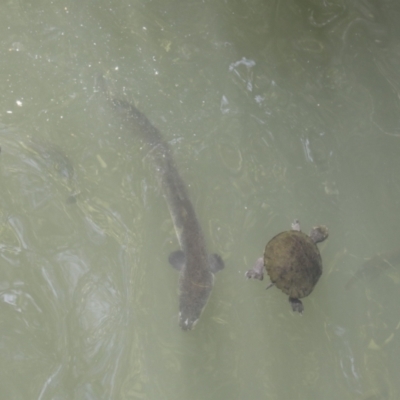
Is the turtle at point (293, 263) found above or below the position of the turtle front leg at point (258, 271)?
above

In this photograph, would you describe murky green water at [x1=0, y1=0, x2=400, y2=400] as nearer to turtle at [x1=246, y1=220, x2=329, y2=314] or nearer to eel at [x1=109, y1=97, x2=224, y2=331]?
eel at [x1=109, y1=97, x2=224, y2=331]

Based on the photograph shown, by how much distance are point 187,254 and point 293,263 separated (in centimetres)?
93

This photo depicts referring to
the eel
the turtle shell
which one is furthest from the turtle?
the eel

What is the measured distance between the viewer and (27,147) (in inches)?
177

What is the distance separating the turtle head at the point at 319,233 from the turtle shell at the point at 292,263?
0.38 meters

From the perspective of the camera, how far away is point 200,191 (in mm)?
4363

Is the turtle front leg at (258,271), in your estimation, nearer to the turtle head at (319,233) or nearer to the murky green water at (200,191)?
the murky green water at (200,191)

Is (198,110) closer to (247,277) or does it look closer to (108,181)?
(108,181)

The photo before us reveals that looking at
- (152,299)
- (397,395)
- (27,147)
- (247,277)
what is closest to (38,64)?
(27,147)

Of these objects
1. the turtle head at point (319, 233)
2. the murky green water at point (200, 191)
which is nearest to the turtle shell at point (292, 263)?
the turtle head at point (319, 233)

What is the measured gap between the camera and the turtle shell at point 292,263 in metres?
3.58

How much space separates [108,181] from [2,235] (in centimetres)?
100

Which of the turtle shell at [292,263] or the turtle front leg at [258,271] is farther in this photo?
the turtle front leg at [258,271]

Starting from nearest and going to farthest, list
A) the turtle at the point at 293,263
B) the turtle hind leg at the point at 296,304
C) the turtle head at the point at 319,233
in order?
the turtle at the point at 293,263
the turtle hind leg at the point at 296,304
the turtle head at the point at 319,233
